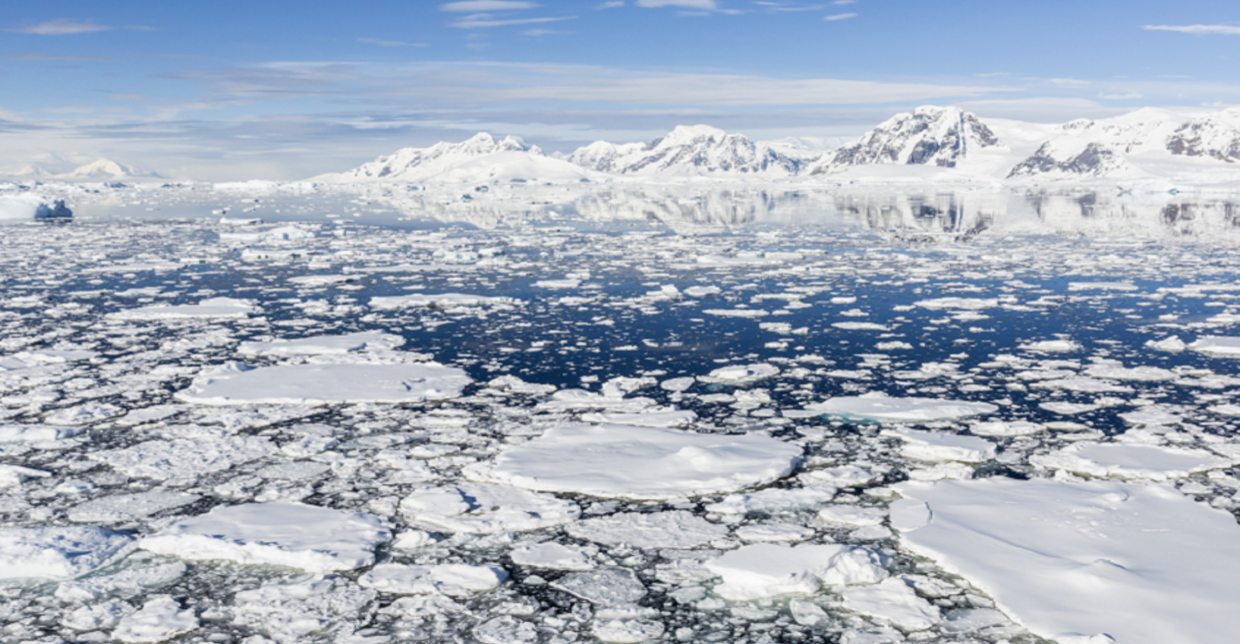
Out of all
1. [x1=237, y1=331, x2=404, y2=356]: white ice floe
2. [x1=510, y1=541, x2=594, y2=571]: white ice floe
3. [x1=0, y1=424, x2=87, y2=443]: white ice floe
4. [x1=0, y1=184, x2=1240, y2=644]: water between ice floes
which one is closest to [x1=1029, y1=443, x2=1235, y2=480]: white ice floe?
[x1=0, y1=184, x2=1240, y2=644]: water between ice floes

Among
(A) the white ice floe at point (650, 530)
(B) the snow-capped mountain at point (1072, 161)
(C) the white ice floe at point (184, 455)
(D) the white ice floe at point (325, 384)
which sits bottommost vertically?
(A) the white ice floe at point (650, 530)

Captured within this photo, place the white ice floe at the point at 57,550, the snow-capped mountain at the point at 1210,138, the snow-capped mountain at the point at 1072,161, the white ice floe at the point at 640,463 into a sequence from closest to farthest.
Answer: the white ice floe at the point at 57,550 → the white ice floe at the point at 640,463 → the snow-capped mountain at the point at 1072,161 → the snow-capped mountain at the point at 1210,138

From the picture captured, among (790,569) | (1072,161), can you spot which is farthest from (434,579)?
(1072,161)

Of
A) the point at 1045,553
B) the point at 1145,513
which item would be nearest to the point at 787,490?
the point at 1045,553

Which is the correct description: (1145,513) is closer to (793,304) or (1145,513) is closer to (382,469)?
(382,469)

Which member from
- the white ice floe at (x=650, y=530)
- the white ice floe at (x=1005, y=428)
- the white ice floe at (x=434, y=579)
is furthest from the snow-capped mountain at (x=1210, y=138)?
the white ice floe at (x=434, y=579)

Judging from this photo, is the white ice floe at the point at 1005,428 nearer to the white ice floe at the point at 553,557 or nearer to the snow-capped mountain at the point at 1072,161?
the white ice floe at the point at 553,557

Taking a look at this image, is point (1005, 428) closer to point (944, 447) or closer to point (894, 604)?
point (944, 447)
